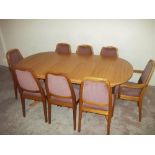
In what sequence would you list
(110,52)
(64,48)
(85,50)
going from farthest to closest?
1. (64,48)
2. (85,50)
3. (110,52)

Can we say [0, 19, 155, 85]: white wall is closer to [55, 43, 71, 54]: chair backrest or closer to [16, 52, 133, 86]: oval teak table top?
[55, 43, 71, 54]: chair backrest

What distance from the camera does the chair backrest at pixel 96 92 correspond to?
2012mm

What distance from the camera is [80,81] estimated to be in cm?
235

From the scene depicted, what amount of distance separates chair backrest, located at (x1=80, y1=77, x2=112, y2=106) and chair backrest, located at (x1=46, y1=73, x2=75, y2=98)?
20 cm

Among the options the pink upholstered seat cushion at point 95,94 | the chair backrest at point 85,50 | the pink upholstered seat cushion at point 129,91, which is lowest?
the pink upholstered seat cushion at point 129,91

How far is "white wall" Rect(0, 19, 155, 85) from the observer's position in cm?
338

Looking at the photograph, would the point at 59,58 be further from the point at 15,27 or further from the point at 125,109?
the point at 15,27

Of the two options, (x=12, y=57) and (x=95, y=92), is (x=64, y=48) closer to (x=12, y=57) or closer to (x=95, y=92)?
(x=12, y=57)

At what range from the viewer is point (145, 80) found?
2.44m

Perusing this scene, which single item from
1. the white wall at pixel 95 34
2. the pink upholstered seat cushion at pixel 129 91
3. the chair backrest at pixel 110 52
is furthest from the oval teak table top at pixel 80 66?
the white wall at pixel 95 34

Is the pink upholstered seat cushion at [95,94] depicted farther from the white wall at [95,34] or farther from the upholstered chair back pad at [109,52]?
the white wall at [95,34]

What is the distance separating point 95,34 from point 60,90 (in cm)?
185

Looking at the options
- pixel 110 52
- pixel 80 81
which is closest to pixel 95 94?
pixel 80 81
